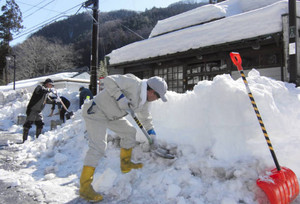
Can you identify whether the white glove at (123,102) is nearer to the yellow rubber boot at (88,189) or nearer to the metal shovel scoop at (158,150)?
the metal shovel scoop at (158,150)

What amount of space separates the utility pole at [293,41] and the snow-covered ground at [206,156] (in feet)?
9.91

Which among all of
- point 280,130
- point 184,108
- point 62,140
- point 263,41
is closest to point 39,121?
point 62,140

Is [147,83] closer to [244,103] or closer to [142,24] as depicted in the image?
[244,103]

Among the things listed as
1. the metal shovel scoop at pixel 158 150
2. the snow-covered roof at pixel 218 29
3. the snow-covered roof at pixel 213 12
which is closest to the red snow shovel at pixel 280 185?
the metal shovel scoop at pixel 158 150

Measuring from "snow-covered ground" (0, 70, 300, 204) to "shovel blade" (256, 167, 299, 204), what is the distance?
17 cm


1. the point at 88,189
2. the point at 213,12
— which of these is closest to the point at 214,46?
the point at 213,12

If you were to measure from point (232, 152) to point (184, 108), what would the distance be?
3.41 ft

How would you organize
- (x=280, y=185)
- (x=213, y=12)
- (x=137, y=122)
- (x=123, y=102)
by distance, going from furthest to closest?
(x=213, y=12)
(x=137, y=122)
(x=123, y=102)
(x=280, y=185)

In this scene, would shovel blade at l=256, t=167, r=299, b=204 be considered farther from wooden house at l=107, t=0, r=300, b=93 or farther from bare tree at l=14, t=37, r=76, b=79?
bare tree at l=14, t=37, r=76, b=79

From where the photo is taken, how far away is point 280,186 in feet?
7.35

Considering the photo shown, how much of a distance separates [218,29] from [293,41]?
7.77 ft

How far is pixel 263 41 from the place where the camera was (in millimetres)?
6633

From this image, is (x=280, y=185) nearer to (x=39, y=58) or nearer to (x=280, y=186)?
(x=280, y=186)

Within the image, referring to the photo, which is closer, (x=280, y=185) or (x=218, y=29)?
(x=280, y=185)
